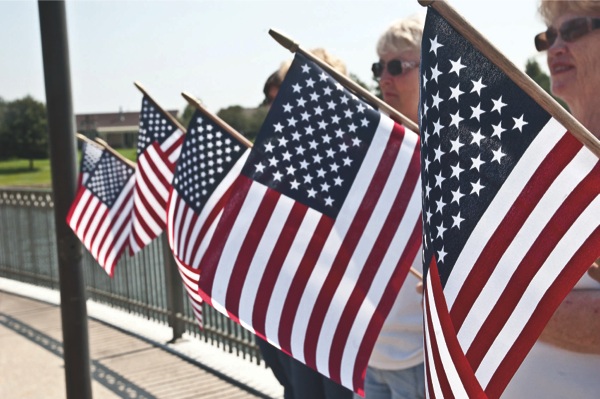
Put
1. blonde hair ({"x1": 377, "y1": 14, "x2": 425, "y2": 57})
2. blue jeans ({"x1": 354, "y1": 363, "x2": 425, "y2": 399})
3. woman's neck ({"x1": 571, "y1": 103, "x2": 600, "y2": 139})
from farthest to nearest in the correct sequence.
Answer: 1. blonde hair ({"x1": 377, "y1": 14, "x2": 425, "y2": 57})
2. blue jeans ({"x1": 354, "y1": 363, "x2": 425, "y2": 399})
3. woman's neck ({"x1": 571, "y1": 103, "x2": 600, "y2": 139})

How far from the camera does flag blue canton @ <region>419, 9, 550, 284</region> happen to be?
68.1 inches

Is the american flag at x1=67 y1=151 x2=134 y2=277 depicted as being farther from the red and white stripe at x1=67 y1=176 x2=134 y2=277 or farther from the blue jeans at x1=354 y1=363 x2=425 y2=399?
the blue jeans at x1=354 y1=363 x2=425 y2=399

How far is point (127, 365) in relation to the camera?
6324 millimetres

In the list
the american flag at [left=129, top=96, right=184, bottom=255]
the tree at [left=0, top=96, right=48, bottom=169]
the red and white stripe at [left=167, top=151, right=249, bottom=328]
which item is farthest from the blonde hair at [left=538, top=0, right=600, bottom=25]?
the tree at [left=0, top=96, right=48, bottom=169]

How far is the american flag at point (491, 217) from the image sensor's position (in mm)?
1698

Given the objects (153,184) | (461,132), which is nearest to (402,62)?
(461,132)

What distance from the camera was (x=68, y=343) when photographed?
446 cm

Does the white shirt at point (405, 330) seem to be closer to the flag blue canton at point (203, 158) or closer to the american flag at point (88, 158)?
the flag blue canton at point (203, 158)

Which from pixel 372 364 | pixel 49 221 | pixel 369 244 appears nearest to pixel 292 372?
pixel 372 364

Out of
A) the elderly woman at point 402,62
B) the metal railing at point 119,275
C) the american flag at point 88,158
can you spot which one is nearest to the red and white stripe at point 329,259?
the elderly woman at point 402,62

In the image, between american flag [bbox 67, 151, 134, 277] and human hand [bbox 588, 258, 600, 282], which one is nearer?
human hand [bbox 588, 258, 600, 282]

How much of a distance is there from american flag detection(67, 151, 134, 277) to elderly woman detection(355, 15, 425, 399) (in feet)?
9.88

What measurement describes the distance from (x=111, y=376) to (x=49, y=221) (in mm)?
Answer: 3903

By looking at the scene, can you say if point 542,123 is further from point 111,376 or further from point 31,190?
point 31,190
